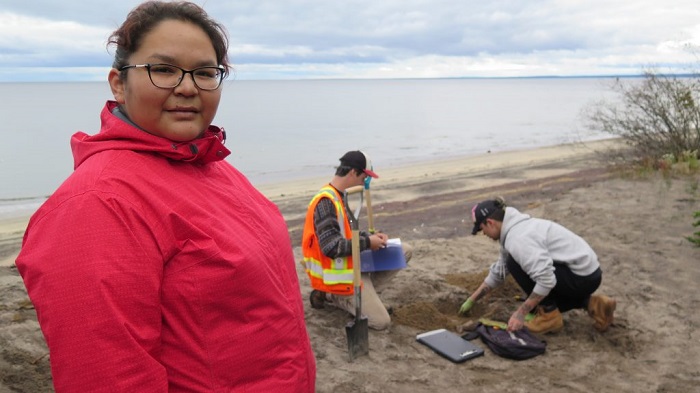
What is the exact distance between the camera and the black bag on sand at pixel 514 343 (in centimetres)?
429

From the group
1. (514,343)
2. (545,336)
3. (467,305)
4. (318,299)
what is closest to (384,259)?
(318,299)

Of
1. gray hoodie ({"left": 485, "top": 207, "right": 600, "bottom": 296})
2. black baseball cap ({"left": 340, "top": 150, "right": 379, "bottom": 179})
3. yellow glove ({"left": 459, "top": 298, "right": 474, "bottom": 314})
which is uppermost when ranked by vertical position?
black baseball cap ({"left": 340, "top": 150, "right": 379, "bottom": 179})

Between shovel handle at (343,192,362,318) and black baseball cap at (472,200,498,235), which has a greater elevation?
black baseball cap at (472,200,498,235)

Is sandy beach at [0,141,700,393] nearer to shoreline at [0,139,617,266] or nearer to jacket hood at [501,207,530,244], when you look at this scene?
jacket hood at [501,207,530,244]

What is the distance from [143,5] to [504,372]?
3573mm

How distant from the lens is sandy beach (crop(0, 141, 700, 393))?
3.94 metres

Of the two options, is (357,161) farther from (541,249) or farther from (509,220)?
(541,249)

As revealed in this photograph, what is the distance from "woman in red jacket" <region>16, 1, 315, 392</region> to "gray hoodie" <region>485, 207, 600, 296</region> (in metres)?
3.00

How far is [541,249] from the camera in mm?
4363

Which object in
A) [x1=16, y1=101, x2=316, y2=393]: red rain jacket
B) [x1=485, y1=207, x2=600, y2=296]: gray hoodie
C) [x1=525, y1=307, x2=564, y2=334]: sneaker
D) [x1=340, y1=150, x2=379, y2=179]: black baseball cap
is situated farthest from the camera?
[x1=340, y1=150, x2=379, y2=179]: black baseball cap

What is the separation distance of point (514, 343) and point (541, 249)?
2.42 feet

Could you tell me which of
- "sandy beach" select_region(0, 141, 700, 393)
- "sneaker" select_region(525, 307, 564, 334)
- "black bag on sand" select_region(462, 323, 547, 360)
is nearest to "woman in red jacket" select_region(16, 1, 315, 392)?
"sandy beach" select_region(0, 141, 700, 393)

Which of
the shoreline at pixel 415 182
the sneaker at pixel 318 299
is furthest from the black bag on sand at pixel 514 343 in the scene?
the shoreline at pixel 415 182

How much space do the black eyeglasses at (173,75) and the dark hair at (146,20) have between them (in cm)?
5
